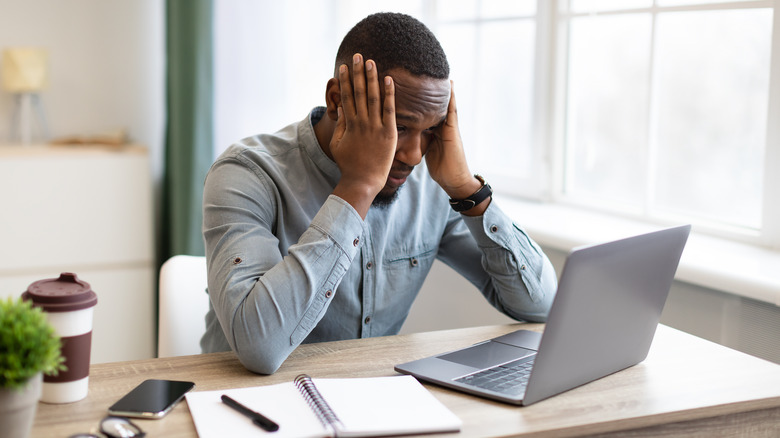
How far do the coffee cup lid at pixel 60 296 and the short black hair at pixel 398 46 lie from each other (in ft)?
2.15

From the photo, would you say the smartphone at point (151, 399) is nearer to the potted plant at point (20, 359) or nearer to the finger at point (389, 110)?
the potted plant at point (20, 359)

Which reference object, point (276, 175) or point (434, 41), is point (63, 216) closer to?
point (276, 175)

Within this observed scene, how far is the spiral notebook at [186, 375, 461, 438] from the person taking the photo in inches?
40.7

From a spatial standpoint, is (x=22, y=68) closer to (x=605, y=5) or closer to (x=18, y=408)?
(x=605, y=5)

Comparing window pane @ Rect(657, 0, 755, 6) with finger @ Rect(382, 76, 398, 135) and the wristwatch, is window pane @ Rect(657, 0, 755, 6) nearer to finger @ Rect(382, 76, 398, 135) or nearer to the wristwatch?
the wristwatch

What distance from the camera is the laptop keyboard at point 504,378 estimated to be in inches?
47.1

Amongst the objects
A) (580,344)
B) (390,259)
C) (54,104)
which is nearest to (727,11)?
(390,259)

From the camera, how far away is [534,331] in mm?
1540

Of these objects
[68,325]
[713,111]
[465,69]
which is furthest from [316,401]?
[465,69]

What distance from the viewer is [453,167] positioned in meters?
1.59

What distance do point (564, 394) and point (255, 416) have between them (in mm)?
455

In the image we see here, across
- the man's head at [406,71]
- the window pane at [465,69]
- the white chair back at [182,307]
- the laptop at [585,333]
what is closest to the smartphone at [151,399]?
the laptop at [585,333]

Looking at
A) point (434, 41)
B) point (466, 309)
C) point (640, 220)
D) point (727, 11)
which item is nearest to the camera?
point (434, 41)

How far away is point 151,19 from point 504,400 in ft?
8.61
